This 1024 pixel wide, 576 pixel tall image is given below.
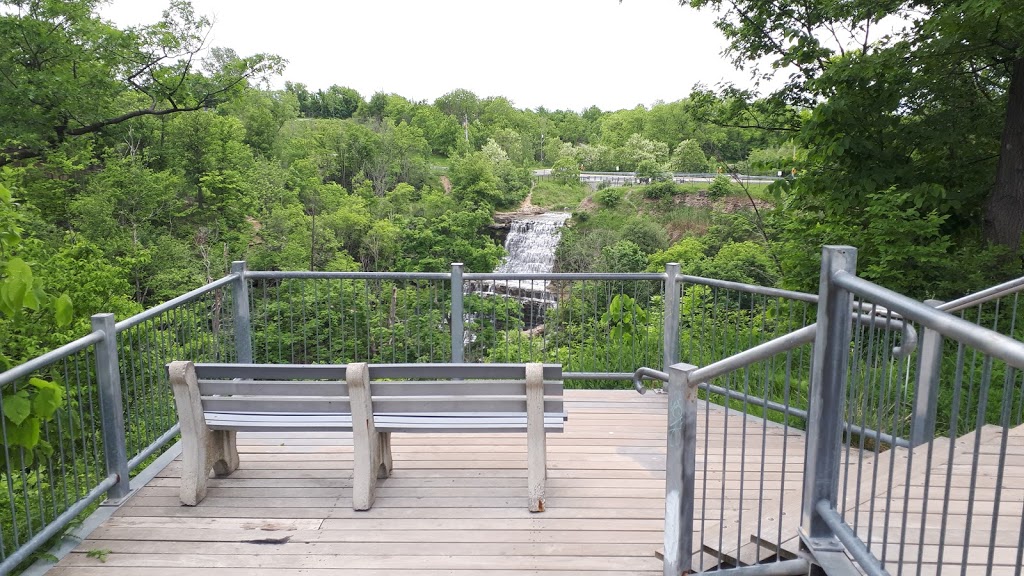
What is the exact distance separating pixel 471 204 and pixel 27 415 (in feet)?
155

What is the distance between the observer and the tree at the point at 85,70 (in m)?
17.7

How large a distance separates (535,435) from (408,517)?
2.81ft

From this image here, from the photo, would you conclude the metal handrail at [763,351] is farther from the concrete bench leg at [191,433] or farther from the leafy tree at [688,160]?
the leafy tree at [688,160]

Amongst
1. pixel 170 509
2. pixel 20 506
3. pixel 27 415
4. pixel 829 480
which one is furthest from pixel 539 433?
pixel 20 506

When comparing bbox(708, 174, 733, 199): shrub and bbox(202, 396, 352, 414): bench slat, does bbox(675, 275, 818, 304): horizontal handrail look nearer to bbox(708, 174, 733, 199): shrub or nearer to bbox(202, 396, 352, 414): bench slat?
bbox(202, 396, 352, 414): bench slat

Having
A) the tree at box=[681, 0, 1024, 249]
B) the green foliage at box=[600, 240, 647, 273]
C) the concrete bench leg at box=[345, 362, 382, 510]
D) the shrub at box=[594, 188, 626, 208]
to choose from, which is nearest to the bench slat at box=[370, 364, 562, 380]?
the concrete bench leg at box=[345, 362, 382, 510]

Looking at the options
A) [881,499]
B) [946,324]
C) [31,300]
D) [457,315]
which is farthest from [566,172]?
[946,324]

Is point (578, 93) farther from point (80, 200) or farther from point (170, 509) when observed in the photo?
point (170, 509)

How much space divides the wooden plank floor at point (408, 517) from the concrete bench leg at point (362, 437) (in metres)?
0.11

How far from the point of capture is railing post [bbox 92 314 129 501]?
395cm

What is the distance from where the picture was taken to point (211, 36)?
2000 centimetres

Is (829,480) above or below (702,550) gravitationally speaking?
above

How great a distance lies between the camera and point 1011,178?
8164 mm

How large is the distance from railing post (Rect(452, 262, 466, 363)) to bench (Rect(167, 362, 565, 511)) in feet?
6.30
